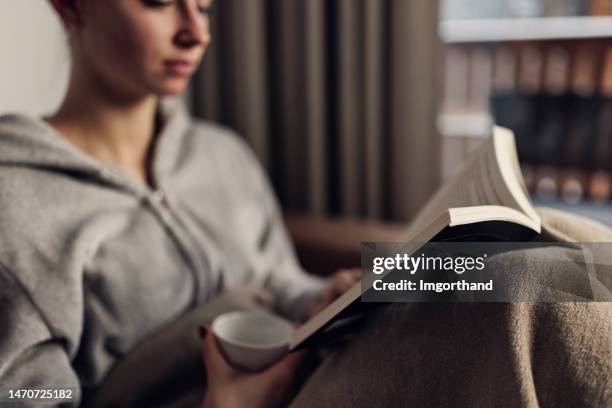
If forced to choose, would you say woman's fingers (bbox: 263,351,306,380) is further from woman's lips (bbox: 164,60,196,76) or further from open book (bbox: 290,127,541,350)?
woman's lips (bbox: 164,60,196,76)

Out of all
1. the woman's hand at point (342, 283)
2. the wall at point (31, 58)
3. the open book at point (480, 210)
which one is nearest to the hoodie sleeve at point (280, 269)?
the woman's hand at point (342, 283)

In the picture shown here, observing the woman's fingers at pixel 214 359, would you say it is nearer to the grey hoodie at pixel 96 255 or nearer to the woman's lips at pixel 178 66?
the grey hoodie at pixel 96 255

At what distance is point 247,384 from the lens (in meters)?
0.70

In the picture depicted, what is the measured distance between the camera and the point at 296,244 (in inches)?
52.1

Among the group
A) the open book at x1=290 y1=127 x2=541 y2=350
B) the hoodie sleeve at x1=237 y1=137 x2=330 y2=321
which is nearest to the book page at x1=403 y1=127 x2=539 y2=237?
the open book at x1=290 y1=127 x2=541 y2=350

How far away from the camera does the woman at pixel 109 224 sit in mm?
728

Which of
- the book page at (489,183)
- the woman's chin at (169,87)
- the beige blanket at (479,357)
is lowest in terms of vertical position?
the beige blanket at (479,357)

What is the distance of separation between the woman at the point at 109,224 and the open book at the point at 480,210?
0.13m

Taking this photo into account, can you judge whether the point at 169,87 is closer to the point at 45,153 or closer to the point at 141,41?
the point at 141,41

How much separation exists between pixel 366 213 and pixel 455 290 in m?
1.03

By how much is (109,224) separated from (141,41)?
256 millimetres

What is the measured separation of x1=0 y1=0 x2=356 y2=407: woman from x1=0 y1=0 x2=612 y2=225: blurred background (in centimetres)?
64

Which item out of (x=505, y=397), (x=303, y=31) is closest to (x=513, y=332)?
(x=505, y=397)

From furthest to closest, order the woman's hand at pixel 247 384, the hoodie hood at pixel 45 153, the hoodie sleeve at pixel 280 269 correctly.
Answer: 1. the hoodie sleeve at pixel 280 269
2. the hoodie hood at pixel 45 153
3. the woman's hand at pixel 247 384
